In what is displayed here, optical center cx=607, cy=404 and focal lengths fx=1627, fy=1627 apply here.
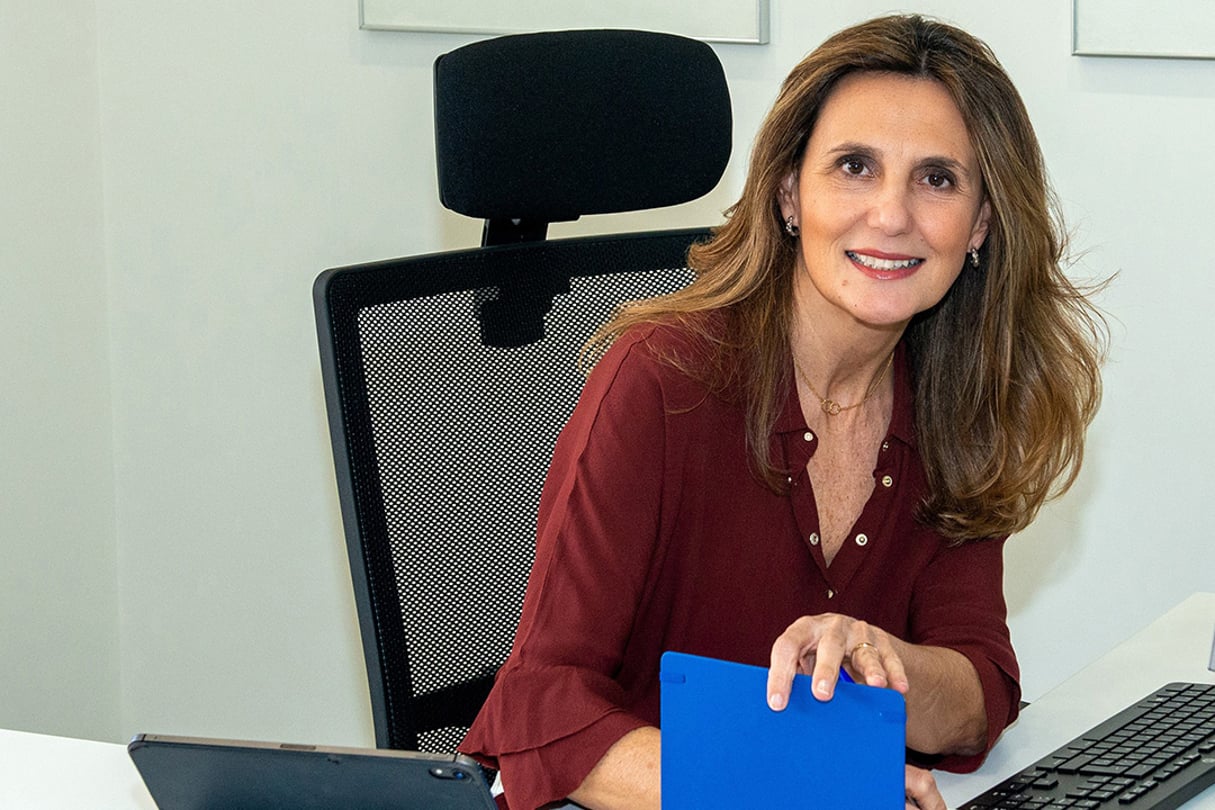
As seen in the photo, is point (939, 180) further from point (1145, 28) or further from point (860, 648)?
point (1145, 28)

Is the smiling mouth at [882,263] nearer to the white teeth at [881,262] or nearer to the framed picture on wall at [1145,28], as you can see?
the white teeth at [881,262]

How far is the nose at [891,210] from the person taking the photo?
1.50 m

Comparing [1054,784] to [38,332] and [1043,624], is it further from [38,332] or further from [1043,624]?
[38,332]

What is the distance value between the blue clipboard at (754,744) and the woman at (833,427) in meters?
0.38

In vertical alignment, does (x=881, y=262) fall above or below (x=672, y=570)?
above

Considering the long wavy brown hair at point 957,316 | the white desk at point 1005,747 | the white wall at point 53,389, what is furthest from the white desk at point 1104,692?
the white wall at point 53,389

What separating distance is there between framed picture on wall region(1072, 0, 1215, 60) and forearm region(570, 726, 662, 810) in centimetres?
143

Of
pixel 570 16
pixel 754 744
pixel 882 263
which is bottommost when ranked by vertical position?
pixel 754 744

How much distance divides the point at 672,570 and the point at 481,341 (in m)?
0.31

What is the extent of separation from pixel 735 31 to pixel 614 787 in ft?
4.95

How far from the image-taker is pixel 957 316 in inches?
66.4

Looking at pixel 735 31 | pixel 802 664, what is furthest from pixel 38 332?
pixel 802 664

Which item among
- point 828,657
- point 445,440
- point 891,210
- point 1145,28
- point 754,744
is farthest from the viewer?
point 1145,28

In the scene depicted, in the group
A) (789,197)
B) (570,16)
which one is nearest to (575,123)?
(789,197)
